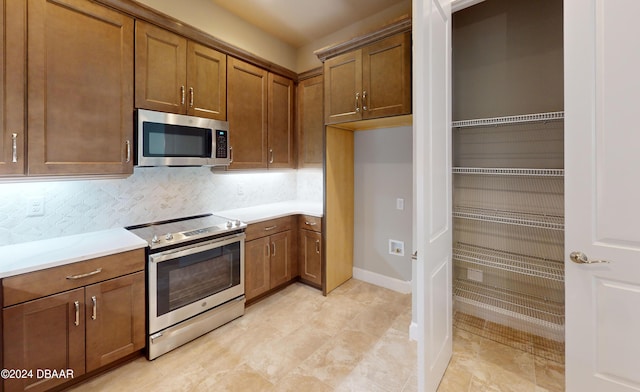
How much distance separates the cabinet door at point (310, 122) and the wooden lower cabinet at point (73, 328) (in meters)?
1.99

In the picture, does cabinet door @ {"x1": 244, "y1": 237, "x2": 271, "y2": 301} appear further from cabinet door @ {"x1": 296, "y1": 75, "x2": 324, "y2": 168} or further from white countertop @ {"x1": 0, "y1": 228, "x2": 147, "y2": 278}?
cabinet door @ {"x1": 296, "y1": 75, "x2": 324, "y2": 168}

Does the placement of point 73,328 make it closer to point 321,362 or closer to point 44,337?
point 44,337

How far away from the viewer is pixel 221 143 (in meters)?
2.57

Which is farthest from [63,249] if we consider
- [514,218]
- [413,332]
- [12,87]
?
[514,218]

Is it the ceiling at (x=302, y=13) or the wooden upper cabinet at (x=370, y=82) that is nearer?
the wooden upper cabinet at (x=370, y=82)

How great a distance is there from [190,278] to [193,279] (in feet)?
0.09

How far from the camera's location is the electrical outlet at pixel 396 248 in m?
3.04

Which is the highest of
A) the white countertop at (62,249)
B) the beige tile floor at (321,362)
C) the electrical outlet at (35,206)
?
the electrical outlet at (35,206)

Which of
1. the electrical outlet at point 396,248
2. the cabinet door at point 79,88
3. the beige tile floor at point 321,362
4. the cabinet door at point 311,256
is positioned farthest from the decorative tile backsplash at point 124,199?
the electrical outlet at point 396,248

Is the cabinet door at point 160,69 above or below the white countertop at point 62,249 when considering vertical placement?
above

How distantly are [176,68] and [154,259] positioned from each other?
5.06ft
